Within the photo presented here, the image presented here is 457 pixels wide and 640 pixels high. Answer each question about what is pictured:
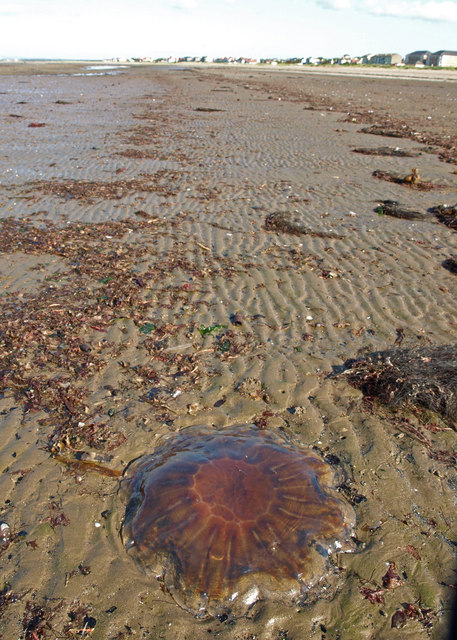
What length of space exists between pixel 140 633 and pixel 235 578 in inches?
23.2

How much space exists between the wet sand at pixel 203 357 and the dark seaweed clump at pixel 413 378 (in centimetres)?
18

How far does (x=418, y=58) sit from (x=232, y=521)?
117523mm

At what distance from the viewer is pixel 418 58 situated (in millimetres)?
96438

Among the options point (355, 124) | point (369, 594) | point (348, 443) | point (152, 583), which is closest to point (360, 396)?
point (348, 443)

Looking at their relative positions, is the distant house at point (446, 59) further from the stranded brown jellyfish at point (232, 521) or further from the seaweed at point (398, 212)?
the stranded brown jellyfish at point (232, 521)

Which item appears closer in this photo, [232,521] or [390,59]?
[232,521]

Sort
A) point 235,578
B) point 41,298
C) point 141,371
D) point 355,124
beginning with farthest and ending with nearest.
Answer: point 355,124, point 41,298, point 141,371, point 235,578

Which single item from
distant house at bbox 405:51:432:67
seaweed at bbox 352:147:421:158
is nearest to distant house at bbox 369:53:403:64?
distant house at bbox 405:51:432:67

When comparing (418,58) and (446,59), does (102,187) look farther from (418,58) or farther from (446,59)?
(418,58)

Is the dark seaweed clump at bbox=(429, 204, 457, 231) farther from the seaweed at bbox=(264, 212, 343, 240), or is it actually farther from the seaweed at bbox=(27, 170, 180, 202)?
the seaweed at bbox=(27, 170, 180, 202)

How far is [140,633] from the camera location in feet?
8.05

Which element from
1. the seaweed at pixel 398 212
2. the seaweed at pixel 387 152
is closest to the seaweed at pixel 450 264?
the seaweed at pixel 398 212

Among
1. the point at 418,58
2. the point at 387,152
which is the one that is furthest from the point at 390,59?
the point at 387,152

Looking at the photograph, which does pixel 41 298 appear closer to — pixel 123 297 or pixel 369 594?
pixel 123 297
